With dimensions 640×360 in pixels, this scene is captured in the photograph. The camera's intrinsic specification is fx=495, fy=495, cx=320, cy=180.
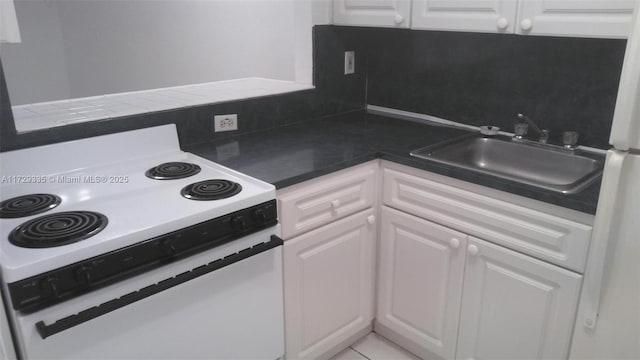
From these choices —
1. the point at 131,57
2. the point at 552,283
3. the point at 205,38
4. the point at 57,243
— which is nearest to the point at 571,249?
the point at 552,283

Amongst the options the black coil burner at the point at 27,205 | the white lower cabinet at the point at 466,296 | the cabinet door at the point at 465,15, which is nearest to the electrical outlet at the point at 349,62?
the cabinet door at the point at 465,15

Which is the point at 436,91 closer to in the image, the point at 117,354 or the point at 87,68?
the point at 117,354

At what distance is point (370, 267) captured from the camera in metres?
2.15

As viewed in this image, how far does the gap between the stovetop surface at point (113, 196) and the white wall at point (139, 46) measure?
4.38ft

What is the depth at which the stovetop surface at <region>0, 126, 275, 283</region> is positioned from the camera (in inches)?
47.4

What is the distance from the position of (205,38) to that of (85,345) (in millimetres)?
2517

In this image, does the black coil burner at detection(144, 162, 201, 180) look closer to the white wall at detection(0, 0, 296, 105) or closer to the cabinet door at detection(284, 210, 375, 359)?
the cabinet door at detection(284, 210, 375, 359)

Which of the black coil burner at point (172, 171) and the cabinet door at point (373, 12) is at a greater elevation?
the cabinet door at point (373, 12)

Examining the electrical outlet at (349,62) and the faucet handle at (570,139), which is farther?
the electrical outlet at (349,62)

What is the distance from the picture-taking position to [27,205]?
1478 millimetres

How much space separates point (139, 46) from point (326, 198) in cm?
252

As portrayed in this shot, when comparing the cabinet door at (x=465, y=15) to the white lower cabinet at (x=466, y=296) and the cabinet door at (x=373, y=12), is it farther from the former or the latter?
the white lower cabinet at (x=466, y=296)

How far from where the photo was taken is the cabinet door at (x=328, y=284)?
1.85m

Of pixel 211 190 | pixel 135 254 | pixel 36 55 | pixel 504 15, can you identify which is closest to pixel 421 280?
pixel 211 190
